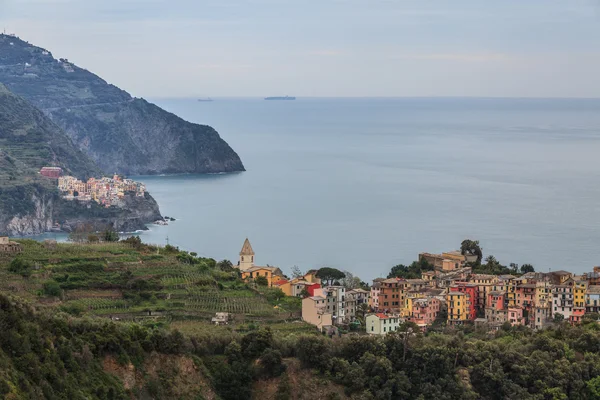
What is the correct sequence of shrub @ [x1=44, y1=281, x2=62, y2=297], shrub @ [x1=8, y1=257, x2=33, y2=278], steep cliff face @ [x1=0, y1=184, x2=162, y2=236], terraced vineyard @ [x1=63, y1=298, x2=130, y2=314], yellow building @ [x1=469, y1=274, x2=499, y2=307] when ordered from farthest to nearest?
steep cliff face @ [x1=0, y1=184, x2=162, y2=236]
yellow building @ [x1=469, y1=274, x2=499, y2=307]
shrub @ [x1=8, y1=257, x2=33, y2=278]
shrub @ [x1=44, y1=281, x2=62, y2=297]
terraced vineyard @ [x1=63, y1=298, x2=130, y2=314]

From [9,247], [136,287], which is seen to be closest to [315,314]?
[136,287]

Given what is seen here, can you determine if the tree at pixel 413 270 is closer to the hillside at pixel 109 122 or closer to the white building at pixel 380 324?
the white building at pixel 380 324

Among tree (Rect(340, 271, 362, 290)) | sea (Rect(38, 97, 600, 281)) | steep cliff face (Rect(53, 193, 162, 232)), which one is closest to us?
tree (Rect(340, 271, 362, 290))

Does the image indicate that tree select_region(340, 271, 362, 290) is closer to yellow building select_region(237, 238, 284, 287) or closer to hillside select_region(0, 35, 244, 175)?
yellow building select_region(237, 238, 284, 287)

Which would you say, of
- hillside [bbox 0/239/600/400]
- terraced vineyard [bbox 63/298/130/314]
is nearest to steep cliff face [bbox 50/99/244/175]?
hillside [bbox 0/239/600/400]

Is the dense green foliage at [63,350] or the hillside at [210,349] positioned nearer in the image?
the dense green foliage at [63,350]

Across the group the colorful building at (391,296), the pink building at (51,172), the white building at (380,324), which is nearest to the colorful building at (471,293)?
the colorful building at (391,296)
